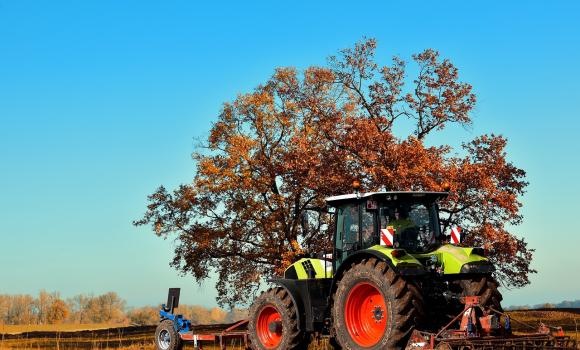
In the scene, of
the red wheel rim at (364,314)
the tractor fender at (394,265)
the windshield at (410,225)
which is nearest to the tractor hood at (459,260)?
the windshield at (410,225)

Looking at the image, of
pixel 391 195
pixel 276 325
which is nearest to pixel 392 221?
pixel 391 195

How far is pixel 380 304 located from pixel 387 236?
3.75 feet

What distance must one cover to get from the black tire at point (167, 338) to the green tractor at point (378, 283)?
2442 mm

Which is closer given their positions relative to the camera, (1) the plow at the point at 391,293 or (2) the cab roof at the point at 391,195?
(1) the plow at the point at 391,293

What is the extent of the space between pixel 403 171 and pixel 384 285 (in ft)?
52.7

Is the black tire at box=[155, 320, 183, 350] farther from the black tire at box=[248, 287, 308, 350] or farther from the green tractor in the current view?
the green tractor

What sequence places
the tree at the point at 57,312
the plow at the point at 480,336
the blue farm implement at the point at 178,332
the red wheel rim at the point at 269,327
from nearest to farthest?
the plow at the point at 480,336, the red wheel rim at the point at 269,327, the blue farm implement at the point at 178,332, the tree at the point at 57,312

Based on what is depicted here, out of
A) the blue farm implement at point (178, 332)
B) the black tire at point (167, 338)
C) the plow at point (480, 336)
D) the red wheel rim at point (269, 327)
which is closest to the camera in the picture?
the plow at point (480, 336)

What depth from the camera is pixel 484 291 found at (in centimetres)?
1129

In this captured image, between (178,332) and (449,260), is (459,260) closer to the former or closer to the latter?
(449,260)

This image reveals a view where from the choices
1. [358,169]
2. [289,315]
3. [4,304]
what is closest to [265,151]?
[358,169]

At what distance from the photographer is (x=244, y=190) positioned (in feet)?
112

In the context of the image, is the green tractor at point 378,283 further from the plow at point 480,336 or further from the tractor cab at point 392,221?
the plow at point 480,336

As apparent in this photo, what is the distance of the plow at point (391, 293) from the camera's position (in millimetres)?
10531
